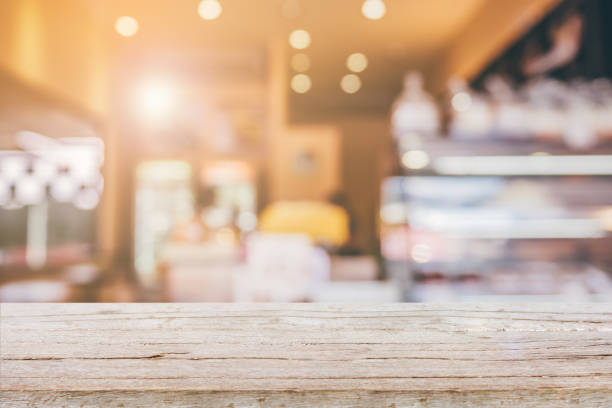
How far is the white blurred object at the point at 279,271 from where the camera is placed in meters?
1.74

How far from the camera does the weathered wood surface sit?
1.40 ft

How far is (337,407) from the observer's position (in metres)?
0.43

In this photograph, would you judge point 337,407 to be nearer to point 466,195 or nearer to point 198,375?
point 198,375

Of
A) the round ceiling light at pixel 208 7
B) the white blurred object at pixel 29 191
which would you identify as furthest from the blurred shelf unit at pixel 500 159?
the white blurred object at pixel 29 191

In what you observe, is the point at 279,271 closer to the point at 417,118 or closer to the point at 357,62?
the point at 417,118

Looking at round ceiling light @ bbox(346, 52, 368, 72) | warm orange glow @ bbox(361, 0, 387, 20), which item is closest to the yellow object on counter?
warm orange glow @ bbox(361, 0, 387, 20)

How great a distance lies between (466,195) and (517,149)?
1.12ft

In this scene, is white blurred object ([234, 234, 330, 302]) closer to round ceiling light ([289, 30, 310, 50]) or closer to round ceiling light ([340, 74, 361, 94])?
Result: round ceiling light ([289, 30, 310, 50])

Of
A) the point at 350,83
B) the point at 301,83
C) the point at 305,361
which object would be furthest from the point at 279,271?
the point at 350,83

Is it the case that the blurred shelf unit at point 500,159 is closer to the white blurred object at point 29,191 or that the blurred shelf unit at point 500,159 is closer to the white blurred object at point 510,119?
the white blurred object at point 510,119

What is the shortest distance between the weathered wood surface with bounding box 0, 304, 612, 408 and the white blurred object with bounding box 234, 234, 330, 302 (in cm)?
126

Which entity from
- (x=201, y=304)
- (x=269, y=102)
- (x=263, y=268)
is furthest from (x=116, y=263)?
(x=201, y=304)

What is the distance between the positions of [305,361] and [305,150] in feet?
18.0

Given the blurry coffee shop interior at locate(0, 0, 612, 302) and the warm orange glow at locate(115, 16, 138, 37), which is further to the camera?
the blurry coffee shop interior at locate(0, 0, 612, 302)
